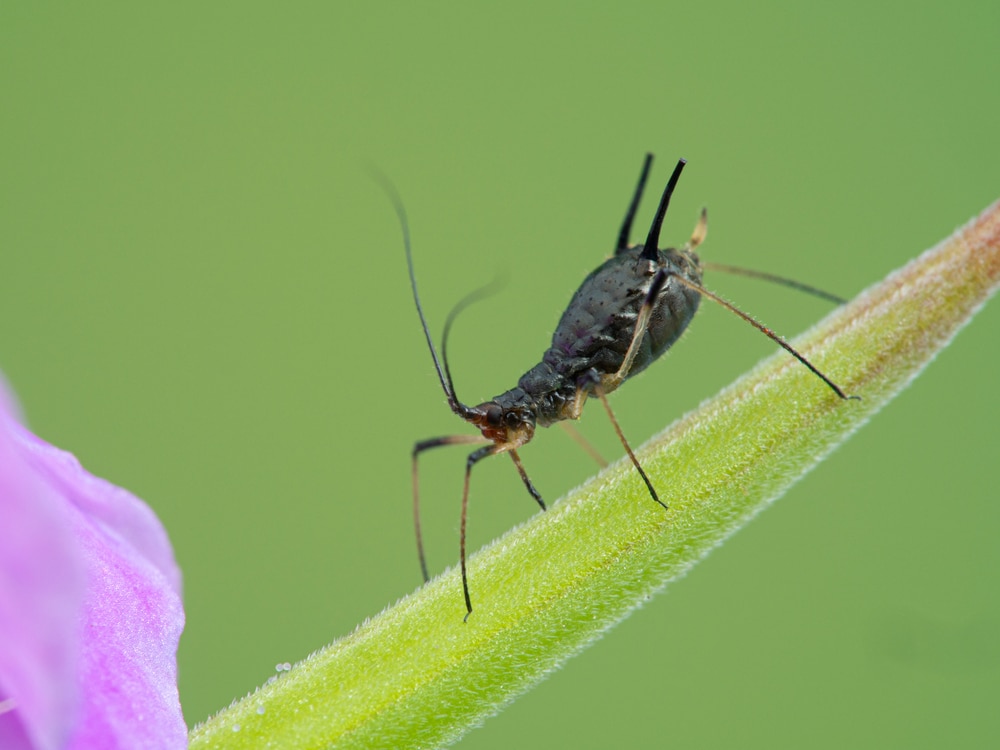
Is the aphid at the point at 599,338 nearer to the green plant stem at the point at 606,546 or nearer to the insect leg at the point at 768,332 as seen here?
the insect leg at the point at 768,332

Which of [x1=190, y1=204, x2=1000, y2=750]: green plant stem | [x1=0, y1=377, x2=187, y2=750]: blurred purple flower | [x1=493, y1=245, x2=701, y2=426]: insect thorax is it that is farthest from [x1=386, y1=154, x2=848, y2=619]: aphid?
[x1=0, y1=377, x2=187, y2=750]: blurred purple flower

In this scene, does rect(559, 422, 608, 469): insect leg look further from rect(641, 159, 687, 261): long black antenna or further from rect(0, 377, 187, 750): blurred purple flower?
rect(0, 377, 187, 750): blurred purple flower

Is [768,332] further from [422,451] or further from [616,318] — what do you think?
[422,451]

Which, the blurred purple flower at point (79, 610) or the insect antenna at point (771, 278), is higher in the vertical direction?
the blurred purple flower at point (79, 610)

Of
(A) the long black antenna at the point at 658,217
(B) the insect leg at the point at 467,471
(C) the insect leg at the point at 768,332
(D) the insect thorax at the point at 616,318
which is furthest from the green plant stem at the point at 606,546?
(D) the insect thorax at the point at 616,318

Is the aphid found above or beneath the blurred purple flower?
beneath

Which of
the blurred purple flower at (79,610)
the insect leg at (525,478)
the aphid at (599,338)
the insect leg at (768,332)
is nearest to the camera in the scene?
the blurred purple flower at (79,610)

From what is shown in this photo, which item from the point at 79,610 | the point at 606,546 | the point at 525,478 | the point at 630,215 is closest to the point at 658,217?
the point at 630,215
